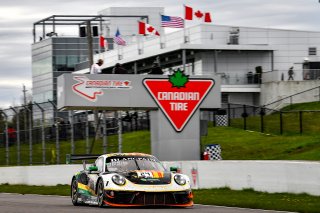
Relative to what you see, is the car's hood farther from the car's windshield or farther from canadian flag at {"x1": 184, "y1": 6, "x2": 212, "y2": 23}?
canadian flag at {"x1": 184, "y1": 6, "x2": 212, "y2": 23}

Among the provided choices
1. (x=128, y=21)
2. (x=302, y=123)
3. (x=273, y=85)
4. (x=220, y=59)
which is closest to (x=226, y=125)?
(x=302, y=123)

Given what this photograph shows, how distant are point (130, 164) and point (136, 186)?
1383 mm

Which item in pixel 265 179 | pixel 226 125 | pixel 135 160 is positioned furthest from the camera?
pixel 226 125

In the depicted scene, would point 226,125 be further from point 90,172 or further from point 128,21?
point 128,21

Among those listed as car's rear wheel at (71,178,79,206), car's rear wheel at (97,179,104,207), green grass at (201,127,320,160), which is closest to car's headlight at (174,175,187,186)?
car's rear wheel at (97,179,104,207)

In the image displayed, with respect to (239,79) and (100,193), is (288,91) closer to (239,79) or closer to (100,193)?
(239,79)

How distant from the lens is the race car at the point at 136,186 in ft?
60.3

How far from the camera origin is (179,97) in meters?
32.6

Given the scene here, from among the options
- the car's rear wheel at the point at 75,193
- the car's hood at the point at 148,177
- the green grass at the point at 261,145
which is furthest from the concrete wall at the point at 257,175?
the green grass at the point at 261,145

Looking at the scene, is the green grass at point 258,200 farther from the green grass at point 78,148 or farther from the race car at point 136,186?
the green grass at point 78,148

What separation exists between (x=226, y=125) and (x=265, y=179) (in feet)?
69.1

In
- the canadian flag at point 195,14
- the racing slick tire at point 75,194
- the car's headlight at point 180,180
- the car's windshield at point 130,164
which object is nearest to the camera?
the car's headlight at point 180,180

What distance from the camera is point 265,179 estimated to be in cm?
2333

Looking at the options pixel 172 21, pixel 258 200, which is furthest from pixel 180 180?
pixel 172 21
